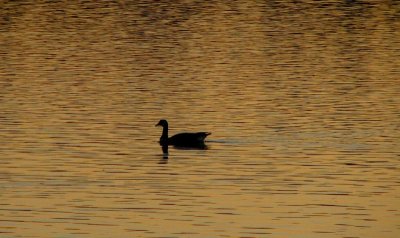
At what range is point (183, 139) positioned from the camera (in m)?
42.8

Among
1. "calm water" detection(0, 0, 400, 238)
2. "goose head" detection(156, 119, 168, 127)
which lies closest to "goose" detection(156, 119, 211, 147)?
"goose head" detection(156, 119, 168, 127)

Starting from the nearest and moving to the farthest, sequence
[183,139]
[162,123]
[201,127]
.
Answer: [183,139] < [162,123] < [201,127]

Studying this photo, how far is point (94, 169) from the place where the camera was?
37.2 metres

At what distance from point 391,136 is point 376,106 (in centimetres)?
743

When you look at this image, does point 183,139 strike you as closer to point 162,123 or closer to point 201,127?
point 162,123

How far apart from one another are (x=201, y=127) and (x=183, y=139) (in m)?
3.75

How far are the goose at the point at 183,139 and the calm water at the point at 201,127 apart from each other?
1.04 ft

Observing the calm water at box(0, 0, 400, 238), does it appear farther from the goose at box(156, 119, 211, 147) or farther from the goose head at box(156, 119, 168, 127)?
the goose head at box(156, 119, 168, 127)

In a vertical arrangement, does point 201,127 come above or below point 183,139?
below

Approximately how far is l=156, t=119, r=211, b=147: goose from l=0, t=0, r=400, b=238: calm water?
32cm

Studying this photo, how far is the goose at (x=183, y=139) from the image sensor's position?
4181 cm

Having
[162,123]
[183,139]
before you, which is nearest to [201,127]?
[162,123]

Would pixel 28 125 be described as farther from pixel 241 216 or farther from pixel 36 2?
pixel 36 2

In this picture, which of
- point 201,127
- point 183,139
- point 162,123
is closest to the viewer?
point 183,139
